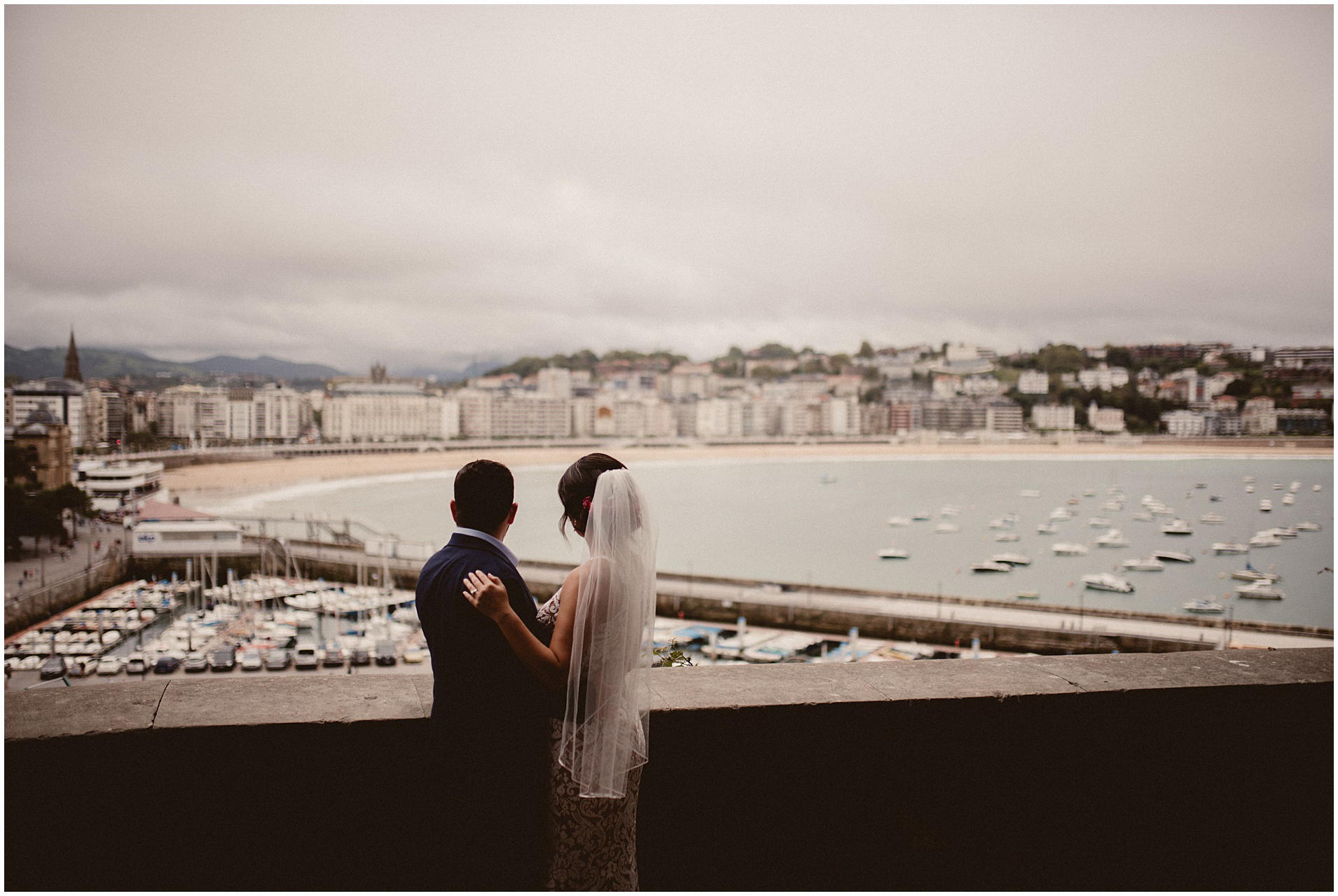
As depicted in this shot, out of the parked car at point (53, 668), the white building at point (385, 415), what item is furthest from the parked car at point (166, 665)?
the white building at point (385, 415)

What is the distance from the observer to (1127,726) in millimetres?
1566

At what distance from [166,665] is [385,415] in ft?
196

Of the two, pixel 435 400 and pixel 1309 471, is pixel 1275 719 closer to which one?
pixel 1309 471

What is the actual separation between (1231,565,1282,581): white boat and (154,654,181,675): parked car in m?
23.4

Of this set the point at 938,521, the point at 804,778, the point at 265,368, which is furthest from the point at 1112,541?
the point at 265,368

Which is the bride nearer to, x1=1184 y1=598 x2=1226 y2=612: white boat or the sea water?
the sea water

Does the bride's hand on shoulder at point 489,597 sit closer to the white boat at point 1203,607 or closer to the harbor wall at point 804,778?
the harbor wall at point 804,778

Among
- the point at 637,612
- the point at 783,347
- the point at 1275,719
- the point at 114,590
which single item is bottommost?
the point at 114,590

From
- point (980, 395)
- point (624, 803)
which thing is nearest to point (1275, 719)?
point (624, 803)

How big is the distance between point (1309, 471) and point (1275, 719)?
173ft

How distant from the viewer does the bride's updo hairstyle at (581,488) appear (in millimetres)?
1240

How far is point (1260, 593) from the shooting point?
18.9 metres

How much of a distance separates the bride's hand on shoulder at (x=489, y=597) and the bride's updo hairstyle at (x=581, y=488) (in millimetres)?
149

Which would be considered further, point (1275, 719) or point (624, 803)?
point (1275, 719)
